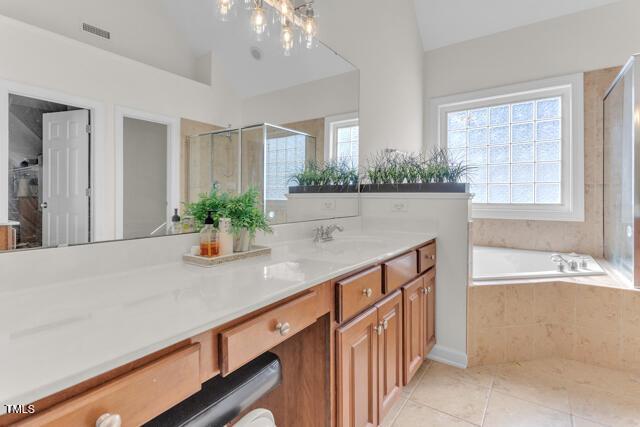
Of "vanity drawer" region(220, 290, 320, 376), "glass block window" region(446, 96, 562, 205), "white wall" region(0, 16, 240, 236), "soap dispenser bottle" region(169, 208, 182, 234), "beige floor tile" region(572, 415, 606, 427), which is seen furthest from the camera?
"glass block window" region(446, 96, 562, 205)

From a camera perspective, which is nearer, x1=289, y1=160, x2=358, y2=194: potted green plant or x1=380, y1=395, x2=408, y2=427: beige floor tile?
x1=380, y1=395, x2=408, y2=427: beige floor tile

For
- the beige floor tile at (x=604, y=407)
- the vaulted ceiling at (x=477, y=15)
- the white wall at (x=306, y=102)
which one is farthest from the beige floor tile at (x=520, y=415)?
the vaulted ceiling at (x=477, y=15)

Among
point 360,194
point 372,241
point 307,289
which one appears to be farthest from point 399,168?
point 307,289

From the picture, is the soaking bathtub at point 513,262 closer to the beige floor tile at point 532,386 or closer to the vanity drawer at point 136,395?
the beige floor tile at point 532,386

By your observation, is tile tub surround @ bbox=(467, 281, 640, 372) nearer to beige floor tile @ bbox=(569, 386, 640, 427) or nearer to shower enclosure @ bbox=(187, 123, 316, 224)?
beige floor tile @ bbox=(569, 386, 640, 427)

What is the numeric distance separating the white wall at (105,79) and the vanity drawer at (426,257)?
4.29ft

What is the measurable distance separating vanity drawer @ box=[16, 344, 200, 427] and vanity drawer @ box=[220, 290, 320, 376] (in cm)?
8

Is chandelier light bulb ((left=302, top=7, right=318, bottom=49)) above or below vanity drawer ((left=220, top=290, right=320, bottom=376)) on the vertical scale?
above

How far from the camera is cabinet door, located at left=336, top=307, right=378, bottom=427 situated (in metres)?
1.17

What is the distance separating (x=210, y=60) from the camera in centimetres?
141

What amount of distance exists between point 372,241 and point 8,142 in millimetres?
1601

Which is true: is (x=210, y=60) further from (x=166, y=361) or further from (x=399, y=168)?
(x=399, y=168)

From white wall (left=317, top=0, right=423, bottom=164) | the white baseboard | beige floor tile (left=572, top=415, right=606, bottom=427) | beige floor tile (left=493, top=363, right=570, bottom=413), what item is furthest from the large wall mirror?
beige floor tile (left=572, top=415, right=606, bottom=427)

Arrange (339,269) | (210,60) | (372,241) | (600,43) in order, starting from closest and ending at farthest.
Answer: (339,269) < (210,60) < (372,241) < (600,43)
